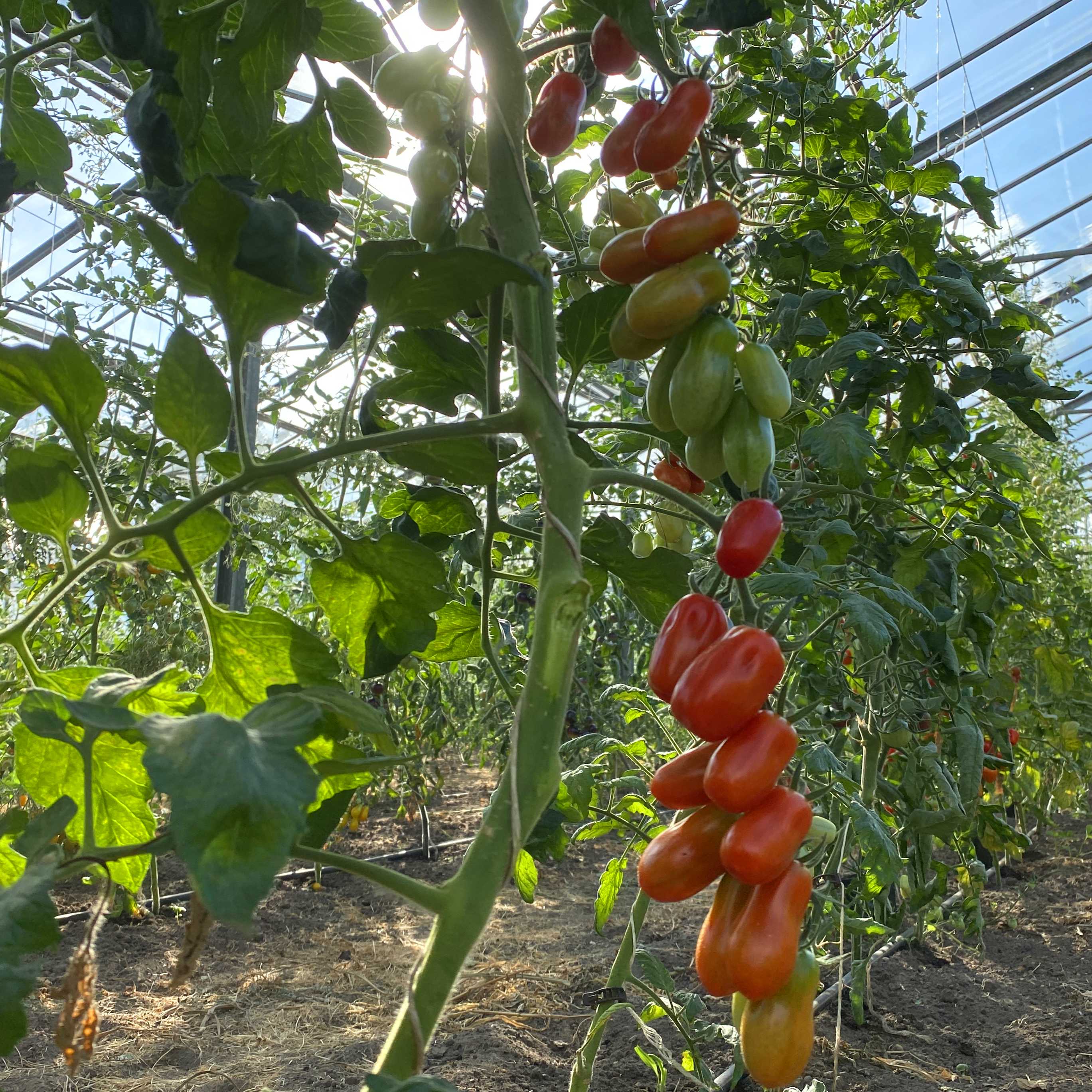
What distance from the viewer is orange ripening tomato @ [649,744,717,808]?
50 cm

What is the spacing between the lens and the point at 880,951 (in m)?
2.59

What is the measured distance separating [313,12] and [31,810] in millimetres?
2691

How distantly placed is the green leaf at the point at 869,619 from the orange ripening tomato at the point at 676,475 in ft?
0.69

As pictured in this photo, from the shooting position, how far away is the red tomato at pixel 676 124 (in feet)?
1.67

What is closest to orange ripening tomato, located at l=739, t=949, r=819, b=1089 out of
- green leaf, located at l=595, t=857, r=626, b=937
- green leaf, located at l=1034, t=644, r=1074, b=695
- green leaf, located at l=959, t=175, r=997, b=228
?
green leaf, located at l=595, t=857, r=626, b=937

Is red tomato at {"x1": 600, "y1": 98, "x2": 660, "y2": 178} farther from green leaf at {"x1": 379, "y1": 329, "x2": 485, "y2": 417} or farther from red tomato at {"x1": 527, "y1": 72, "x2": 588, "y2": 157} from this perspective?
green leaf at {"x1": 379, "y1": 329, "x2": 485, "y2": 417}

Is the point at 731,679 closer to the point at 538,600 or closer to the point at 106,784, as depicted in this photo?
the point at 538,600

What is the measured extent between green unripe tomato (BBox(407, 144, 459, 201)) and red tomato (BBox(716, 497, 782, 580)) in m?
0.23

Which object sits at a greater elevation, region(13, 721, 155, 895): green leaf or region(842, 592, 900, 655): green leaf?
region(842, 592, 900, 655): green leaf

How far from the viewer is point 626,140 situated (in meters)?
0.57

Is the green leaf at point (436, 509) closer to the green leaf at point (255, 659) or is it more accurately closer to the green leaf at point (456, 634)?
the green leaf at point (456, 634)

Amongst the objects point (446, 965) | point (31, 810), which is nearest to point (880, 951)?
point (31, 810)

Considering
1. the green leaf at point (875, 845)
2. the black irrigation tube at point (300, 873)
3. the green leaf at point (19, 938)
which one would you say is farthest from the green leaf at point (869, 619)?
the black irrigation tube at point (300, 873)

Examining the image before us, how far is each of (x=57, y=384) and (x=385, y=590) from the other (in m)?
0.20
